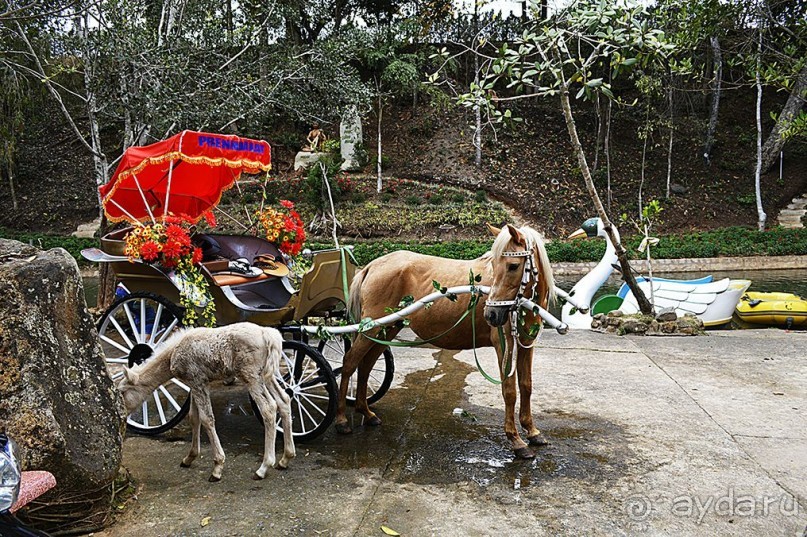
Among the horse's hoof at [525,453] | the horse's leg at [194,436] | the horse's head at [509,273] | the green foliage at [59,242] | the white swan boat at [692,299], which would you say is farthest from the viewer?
the green foliage at [59,242]

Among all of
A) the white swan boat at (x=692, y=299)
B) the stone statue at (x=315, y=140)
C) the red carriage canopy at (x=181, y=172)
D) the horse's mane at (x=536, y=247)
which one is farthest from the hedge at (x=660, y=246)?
the horse's mane at (x=536, y=247)

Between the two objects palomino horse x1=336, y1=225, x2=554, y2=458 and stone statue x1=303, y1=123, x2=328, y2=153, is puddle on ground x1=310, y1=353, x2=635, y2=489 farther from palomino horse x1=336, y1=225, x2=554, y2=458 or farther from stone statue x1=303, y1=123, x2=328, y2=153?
stone statue x1=303, y1=123, x2=328, y2=153

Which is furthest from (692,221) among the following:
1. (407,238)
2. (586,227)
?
(586,227)

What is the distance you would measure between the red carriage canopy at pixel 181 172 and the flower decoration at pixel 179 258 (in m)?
0.77

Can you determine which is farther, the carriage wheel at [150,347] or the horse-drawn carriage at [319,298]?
the carriage wheel at [150,347]

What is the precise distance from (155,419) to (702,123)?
29.1 meters

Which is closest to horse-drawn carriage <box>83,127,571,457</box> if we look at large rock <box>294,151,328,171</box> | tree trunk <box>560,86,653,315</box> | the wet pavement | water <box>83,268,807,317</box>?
the wet pavement

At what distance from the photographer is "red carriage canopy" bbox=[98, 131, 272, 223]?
5.79 metres

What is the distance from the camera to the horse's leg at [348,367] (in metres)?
4.95

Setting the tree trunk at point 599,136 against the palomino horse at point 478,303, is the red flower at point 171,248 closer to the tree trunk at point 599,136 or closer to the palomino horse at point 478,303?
the palomino horse at point 478,303

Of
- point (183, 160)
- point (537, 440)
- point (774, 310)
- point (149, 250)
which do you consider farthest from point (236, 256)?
point (774, 310)

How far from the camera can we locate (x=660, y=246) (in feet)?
68.8

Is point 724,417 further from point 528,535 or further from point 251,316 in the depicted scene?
point 251,316

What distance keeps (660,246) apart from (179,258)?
62.0 ft
